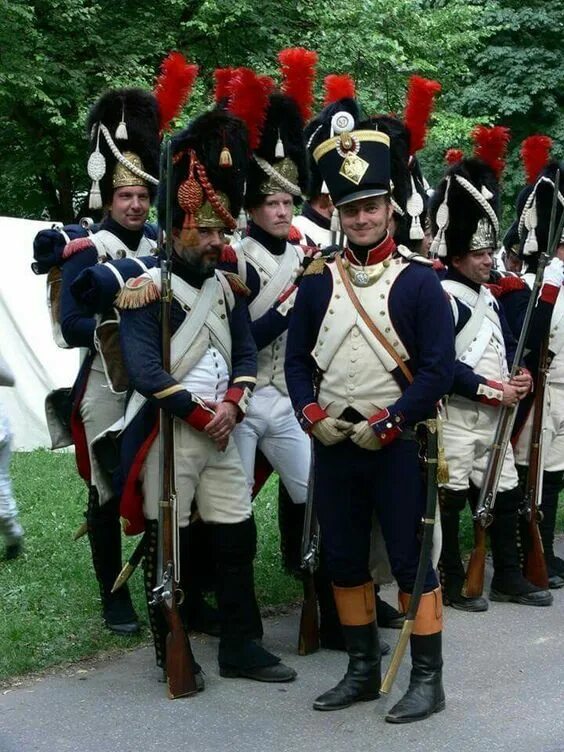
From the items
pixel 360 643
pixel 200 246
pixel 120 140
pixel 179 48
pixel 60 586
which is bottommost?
Result: pixel 60 586

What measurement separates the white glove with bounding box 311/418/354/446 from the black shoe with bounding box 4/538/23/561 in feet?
9.09

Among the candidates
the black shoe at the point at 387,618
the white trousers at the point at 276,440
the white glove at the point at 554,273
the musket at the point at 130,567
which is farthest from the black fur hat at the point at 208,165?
the white glove at the point at 554,273

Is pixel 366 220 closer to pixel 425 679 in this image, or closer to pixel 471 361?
pixel 471 361

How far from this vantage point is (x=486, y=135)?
20.8 feet

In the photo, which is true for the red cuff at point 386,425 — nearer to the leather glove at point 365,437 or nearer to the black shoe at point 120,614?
the leather glove at point 365,437

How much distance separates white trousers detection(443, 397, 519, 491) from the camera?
6.04m

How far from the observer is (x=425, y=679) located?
4625 millimetres

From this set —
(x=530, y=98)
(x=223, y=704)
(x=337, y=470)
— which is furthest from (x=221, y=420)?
(x=530, y=98)

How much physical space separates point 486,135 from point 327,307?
6.88ft

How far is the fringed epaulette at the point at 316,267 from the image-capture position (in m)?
4.77

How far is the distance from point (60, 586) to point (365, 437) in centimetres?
236

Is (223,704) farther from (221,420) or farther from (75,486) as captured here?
(75,486)

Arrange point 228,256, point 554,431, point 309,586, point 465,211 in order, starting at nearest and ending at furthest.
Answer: point 309,586 < point 228,256 < point 465,211 < point 554,431

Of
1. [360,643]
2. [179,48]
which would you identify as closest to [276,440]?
[360,643]
